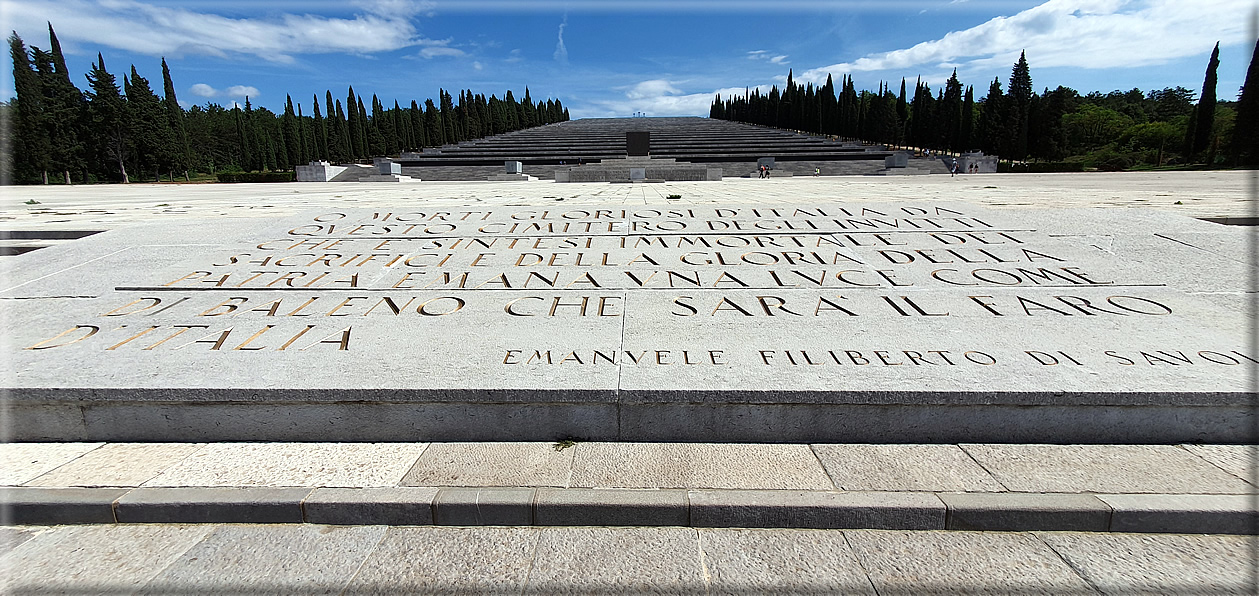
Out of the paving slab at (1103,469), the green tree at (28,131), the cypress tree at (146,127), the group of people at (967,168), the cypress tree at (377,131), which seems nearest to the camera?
the paving slab at (1103,469)

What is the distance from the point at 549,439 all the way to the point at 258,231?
19.6ft

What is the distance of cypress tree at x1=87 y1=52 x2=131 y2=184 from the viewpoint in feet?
133

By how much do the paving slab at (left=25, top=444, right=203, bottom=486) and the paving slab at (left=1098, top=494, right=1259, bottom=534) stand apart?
4.79 metres

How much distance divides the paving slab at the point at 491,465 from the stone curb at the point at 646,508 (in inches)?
4.0

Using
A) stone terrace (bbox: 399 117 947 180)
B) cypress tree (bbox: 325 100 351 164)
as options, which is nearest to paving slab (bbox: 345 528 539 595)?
stone terrace (bbox: 399 117 947 180)

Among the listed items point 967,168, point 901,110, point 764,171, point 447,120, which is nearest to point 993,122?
point 901,110

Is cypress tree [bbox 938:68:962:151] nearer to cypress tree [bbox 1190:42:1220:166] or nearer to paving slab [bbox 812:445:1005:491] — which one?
cypress tree [bbox 1190:42:1220:166]

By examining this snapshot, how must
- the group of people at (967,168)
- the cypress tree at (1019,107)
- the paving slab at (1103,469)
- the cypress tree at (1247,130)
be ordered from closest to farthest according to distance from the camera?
the paving slab at (1103,469), the group of people at (967,168), the cypress tree at (1247,130), the cypress tree at (1019,107)

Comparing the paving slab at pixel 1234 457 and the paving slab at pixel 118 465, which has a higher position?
the paving slab at pixel 118 465

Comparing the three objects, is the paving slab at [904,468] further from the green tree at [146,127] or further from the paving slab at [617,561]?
the green tree at [146,127]

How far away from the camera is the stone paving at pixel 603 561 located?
2352mm

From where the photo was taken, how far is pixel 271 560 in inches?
99.7

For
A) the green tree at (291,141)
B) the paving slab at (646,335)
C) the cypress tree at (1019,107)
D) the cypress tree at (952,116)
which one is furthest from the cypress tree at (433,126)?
the paving slab at (646,335)

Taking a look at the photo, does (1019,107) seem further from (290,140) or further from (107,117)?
(107,117)
